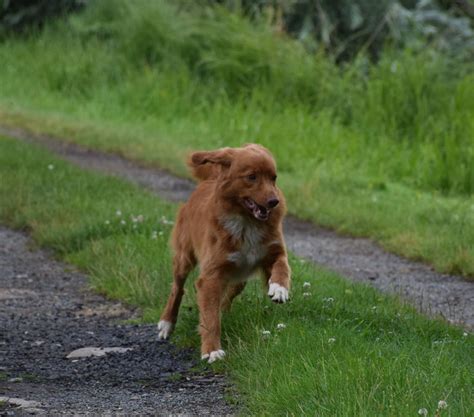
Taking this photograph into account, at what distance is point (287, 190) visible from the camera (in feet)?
37.9

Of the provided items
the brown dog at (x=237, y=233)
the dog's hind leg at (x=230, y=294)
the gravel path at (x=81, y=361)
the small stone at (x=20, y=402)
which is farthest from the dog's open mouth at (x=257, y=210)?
the small stone at (x=20, y=402)

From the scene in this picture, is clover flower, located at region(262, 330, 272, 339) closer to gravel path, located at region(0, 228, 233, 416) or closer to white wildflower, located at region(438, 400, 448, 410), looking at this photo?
gravel path, located at region(0, 228, 233, 416)

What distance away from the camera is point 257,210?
19.3ft

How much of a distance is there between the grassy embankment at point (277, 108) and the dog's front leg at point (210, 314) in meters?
3.36

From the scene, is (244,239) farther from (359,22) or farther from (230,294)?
(359,22)

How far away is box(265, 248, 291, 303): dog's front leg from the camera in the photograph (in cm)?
571

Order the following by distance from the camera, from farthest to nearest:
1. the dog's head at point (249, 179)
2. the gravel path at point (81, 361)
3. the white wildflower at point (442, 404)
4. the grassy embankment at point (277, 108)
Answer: the grassy embankment at point (277, 108)
the dog's head at point (249, 179)
the gravel path at point (81, 361)
the white wildflower at point (442, 404)

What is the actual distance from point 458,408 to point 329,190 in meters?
7.25

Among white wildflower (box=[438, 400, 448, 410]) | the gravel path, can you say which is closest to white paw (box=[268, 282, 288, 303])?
the gravel path

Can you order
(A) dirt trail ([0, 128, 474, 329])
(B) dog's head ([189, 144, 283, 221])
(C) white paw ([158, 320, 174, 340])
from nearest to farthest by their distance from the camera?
(B) dog's head ([189, 144, 283, 221]) < (C) white paw ([158, 320, 174, 340]) < (A) dirt trail ([0, 128, 474, 329])

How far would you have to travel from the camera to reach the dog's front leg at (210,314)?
5.84 meters

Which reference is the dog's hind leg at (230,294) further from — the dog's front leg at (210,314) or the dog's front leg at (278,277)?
the dog's front leg at (210,314)

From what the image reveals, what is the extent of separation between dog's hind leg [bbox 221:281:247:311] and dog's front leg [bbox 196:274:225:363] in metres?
0.48

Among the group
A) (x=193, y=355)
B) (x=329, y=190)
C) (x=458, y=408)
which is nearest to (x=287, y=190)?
(x=329, y=190)
